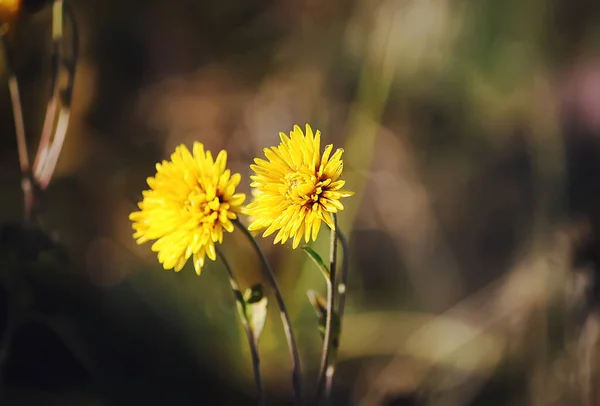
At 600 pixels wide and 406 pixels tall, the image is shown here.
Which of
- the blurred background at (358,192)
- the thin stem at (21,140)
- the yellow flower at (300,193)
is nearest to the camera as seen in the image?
the yellow flower at (300,193)

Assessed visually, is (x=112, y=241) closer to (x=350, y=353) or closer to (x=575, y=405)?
(x=350, y=353)

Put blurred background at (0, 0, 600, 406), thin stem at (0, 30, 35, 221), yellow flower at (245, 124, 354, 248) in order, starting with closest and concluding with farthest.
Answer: yellow flower at (245, 124, 354, 248) < thin stem at (0, 30, 35, 221) < blurred background at (0, 0, 600, 406)

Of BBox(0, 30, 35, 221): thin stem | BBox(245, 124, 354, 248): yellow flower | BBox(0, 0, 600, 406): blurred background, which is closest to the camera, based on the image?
BBox(245, 124, 354, 248): yellow flower

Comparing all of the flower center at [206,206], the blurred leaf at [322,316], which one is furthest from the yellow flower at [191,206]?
the blurred leaf at [322,316]

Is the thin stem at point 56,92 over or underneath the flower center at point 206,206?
over

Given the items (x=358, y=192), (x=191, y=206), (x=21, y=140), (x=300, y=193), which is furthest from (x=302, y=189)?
(x=358, y=192)

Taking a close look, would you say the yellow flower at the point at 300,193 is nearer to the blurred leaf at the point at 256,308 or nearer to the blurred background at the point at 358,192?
the blurred leaf at the point at 256,308

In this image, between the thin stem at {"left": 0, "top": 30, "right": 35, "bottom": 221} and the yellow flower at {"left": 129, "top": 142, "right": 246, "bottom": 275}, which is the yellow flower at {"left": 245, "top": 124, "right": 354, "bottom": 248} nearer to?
Result: the yellow flower at {"left": 129, "top": 142, "right": 246, "bottom": 275}

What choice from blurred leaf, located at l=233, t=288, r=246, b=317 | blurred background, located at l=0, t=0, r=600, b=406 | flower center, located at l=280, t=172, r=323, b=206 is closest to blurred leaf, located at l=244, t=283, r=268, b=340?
blurred leaf, located at l=233, t=288, r=246, b=317
